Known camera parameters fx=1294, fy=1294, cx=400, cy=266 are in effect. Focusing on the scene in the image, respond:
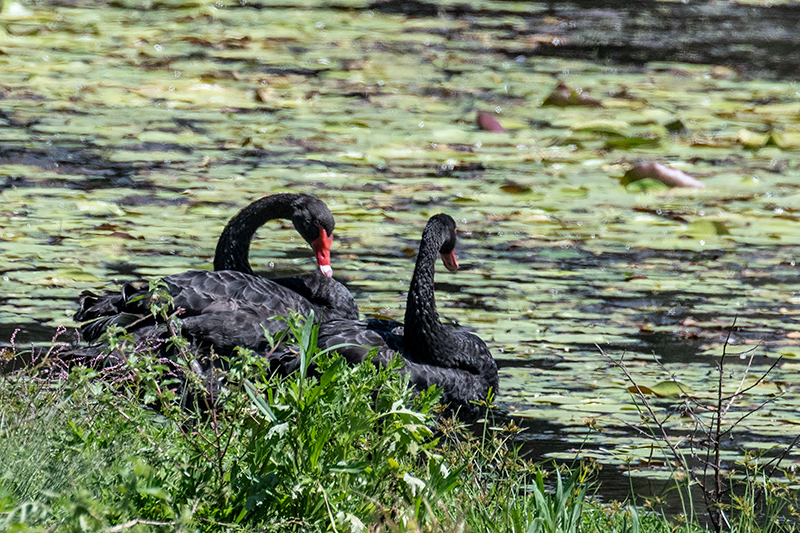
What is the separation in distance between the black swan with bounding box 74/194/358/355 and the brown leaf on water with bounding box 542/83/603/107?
16.0ft

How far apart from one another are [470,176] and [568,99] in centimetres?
245

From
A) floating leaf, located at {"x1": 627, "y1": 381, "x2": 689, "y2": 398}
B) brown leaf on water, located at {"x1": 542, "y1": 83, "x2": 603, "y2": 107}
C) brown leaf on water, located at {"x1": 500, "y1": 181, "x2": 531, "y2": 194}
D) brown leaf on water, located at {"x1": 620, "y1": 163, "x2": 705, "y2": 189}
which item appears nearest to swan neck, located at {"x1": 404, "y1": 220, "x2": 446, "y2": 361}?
floating leaf, located at {"x1": 627, "y1": 381, "x2": 689, "y2": 398}

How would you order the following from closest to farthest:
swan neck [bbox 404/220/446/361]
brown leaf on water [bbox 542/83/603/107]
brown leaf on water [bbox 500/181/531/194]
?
swan neck [bbox 404/220/446/361] → brown leaf on water [bbox 500/181/531/194] → brown leaf on water [bbox 542/83/603/107]

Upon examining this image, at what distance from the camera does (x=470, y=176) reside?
9023mm

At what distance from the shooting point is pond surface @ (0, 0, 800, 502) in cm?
619

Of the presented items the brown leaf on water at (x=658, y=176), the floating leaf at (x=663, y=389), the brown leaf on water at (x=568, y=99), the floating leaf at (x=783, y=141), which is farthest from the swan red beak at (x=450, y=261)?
the brown leaf on water at (x=568, y=99)

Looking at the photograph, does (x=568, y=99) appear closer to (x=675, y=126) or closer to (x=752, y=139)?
(x=675, y=126)

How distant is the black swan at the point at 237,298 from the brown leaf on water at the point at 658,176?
304 centimetres

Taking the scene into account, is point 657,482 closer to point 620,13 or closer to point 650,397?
point 650,397

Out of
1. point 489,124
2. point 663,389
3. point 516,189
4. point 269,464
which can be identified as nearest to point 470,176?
point 516,189

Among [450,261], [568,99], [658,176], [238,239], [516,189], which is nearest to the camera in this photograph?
[238,239]

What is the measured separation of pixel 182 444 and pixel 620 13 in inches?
522

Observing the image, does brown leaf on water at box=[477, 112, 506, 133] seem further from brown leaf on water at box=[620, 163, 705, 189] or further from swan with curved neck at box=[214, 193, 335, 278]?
swan with curved neck at box=[214, 193, 335, 278]

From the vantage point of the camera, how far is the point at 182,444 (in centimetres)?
386
